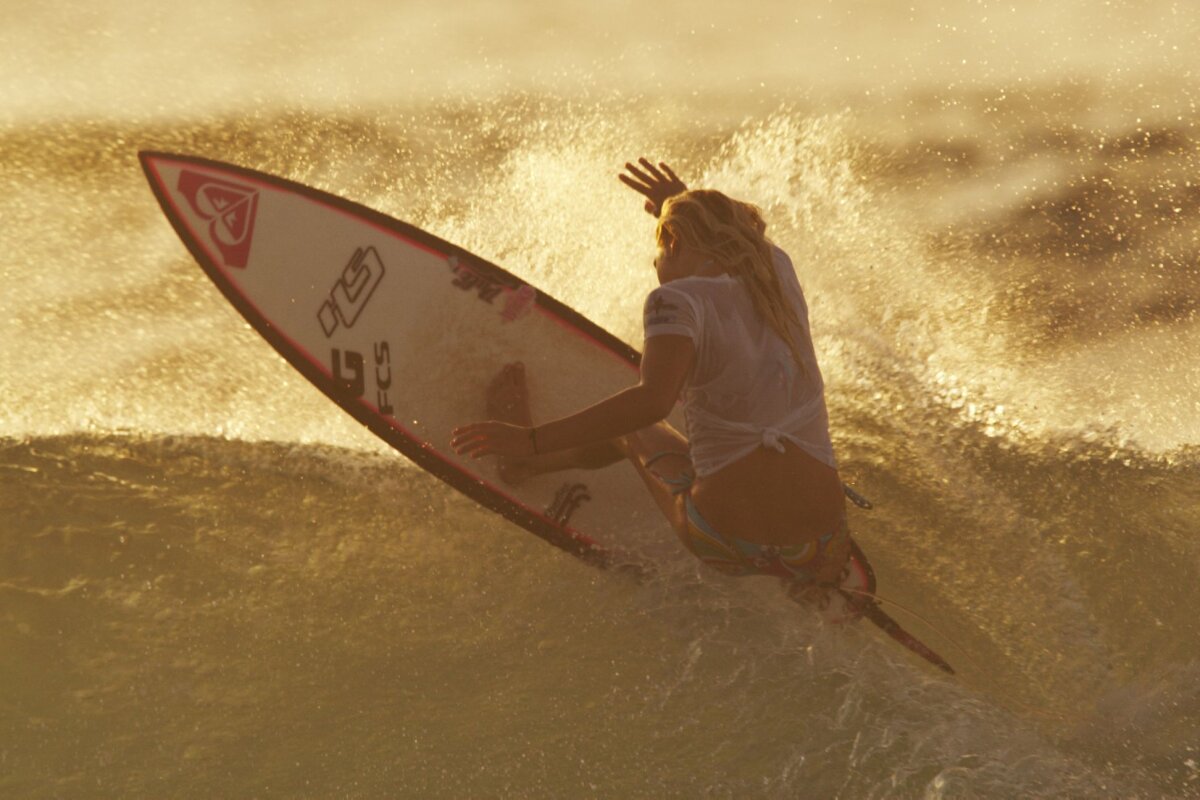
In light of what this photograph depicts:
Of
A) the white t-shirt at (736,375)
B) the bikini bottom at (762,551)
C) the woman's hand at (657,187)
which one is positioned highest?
the woman's hand at (657,187)

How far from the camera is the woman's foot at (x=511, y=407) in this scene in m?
4.34

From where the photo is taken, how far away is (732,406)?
324 centimetres

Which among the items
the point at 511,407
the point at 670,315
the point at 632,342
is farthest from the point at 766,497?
the point at 632,342

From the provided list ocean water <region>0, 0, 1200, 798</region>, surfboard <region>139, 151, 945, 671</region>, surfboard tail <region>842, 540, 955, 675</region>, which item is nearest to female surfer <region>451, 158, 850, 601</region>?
surfboard tail <region>842, 540, 955, 675</region>

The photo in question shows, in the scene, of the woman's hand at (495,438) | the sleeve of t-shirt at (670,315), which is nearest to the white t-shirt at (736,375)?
the sleeve of t-shirt at (670,315)

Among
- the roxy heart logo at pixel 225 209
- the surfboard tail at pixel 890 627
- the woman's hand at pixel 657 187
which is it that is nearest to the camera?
the surfboard tail at pixel 890 627

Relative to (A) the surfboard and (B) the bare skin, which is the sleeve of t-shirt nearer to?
(B) the bare skin

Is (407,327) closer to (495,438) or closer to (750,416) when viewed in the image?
(495,438)

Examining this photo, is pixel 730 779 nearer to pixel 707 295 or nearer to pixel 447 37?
pixel 707 295

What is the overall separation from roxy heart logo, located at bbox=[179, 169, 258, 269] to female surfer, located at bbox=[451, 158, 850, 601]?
6.05 feet

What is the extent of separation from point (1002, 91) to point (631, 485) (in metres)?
4.59

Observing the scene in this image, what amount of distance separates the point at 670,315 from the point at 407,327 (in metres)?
1.82

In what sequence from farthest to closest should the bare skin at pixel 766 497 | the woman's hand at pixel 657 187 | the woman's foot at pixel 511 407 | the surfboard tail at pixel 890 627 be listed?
the woman's foot at pixel 511 407 < the woman's hand at pixel 657 187 < the surfboard tail at pixel 890 627 < the bare skin at pixel 766 497

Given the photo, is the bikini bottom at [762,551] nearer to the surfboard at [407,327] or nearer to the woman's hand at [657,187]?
the surfboard at [407,327]
